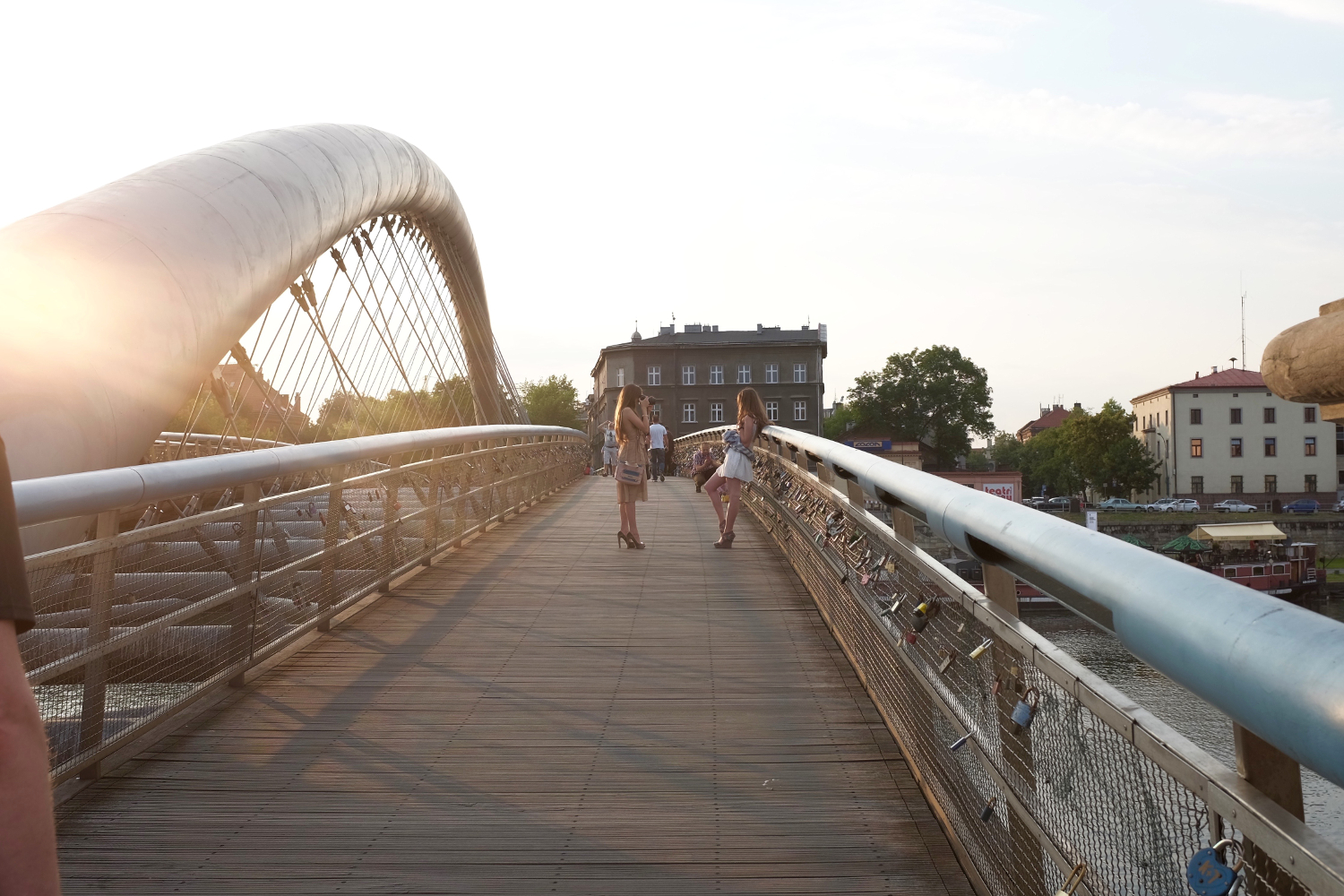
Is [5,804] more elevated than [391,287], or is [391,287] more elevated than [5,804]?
[391,287]

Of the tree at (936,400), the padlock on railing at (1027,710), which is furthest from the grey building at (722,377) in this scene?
the padlock on railing at (1027,710)

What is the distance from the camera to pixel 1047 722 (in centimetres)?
207

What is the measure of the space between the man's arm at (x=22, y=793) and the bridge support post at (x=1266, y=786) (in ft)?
3.76

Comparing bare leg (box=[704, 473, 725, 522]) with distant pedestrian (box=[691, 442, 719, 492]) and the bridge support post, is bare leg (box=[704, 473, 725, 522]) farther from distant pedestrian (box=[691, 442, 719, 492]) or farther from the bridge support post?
the bridge support post

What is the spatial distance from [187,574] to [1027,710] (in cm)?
303

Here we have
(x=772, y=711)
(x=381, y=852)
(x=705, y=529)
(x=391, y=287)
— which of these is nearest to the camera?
(x=381, y=852)

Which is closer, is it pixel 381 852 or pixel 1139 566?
pixel 1139 566

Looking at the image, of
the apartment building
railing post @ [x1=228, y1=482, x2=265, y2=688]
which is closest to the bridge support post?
railing post @ [x1=228, y1=482, x2=265, y2=688]

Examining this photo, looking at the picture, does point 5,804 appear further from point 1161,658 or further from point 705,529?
point 705,529

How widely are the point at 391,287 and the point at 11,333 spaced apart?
12170 mm

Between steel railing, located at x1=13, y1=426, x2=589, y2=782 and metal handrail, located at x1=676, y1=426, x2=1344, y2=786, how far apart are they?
2.12m

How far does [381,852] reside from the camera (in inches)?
118

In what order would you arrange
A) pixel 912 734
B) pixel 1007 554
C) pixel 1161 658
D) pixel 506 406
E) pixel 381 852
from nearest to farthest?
pixel 1161 658 < pixel 1007 554 < pixel 381 852 < pixel 912 734 < pixel 506 406


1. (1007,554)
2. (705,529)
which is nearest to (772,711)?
(1007,554)
